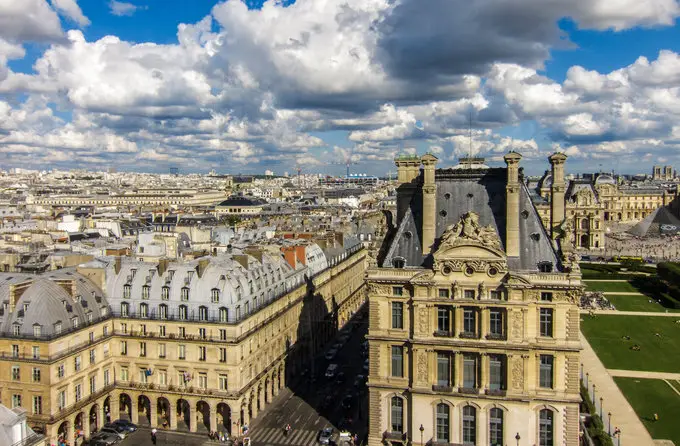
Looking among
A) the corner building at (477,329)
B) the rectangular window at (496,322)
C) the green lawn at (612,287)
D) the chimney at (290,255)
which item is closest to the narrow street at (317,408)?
the corner building at (477,329)

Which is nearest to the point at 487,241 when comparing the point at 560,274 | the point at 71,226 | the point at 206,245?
the point at 560,274

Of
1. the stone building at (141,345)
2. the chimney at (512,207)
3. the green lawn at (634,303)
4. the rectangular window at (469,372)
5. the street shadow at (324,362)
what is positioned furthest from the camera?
the green lawn at (634,303)

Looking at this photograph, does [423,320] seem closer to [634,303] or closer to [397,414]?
[397,414]

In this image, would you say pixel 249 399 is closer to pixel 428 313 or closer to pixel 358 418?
pixel 358 418

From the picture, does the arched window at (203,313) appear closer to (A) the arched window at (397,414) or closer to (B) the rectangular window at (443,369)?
(A) the arched window at (397,414)

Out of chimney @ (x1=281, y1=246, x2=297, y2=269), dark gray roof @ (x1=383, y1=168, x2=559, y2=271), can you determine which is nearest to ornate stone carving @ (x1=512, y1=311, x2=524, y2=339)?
dark gray roof @ (x1=383, y1=168, x2=559, y2=271)

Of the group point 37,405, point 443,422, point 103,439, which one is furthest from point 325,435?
point 37,405

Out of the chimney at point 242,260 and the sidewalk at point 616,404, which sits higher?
the chimney at point 242,260
